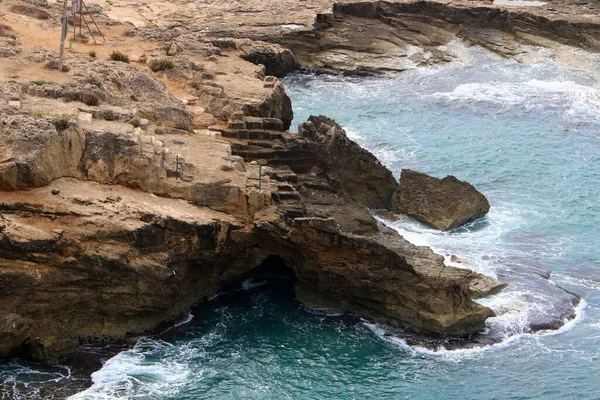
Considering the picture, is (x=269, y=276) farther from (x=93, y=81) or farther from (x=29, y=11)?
(x=29, y=11)

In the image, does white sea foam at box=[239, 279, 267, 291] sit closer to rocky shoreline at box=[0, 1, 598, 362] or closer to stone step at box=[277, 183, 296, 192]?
rocky shoreline at box=[0, 1, 598, 362]

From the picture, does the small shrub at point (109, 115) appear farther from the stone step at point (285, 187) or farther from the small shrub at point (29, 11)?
the small shrub at point (29, 11)

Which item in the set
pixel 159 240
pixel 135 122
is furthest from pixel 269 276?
pixel 135 122

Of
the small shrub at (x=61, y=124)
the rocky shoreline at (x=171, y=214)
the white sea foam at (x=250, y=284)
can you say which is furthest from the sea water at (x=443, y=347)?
the small shrub at (x=61, y=124)

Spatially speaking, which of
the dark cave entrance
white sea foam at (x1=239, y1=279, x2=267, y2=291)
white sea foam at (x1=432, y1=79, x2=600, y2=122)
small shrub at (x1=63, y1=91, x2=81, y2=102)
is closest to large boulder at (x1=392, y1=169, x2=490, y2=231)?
the dark cave entrance

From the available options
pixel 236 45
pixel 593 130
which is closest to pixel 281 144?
pixel 236 45

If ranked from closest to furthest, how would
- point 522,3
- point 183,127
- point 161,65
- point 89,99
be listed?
point 89,99 < point 183,127 < point 161,65 < point 522,3

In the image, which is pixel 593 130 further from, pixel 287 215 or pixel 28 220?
pixel 28 220
